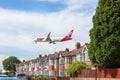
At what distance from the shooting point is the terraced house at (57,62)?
93.3 metres

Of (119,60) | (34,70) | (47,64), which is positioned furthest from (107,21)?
(34,70)

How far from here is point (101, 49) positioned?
4672 cm

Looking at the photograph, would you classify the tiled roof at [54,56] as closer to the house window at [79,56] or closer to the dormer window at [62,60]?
the dormer window at [62,60]

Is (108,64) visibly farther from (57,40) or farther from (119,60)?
(57,40)

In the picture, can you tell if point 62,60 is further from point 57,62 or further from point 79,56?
point 79,56

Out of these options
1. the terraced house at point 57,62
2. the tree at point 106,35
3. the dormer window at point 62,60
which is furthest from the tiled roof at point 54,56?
the tree at point 106,35

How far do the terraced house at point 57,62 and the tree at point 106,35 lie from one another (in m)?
35.5

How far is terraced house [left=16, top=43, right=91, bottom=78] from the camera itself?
306ft

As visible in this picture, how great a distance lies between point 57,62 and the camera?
4801 inches

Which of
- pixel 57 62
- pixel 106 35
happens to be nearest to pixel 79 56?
pixel 57 62

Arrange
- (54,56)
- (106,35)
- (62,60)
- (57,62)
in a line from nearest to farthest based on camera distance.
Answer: (106,35), (62,60), (57,62), (54,56)

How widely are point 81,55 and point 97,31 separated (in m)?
45.4

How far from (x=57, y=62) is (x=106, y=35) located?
7600cm

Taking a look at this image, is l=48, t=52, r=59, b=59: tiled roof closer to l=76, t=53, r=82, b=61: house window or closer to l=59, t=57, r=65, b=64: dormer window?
l=59, t=57, r=65, b=64: dormer window
